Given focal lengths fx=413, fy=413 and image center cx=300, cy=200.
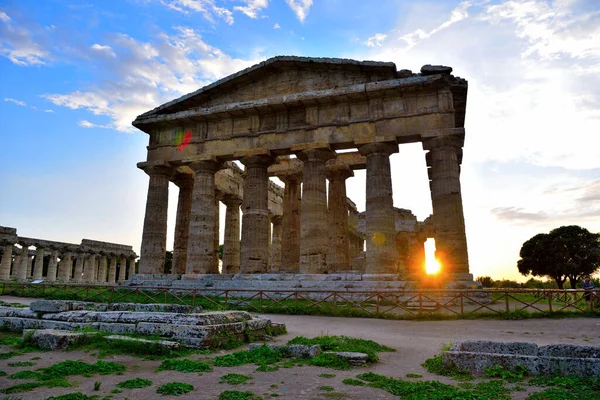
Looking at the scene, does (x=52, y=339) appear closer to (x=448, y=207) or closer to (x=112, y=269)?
(x=448, y=207)

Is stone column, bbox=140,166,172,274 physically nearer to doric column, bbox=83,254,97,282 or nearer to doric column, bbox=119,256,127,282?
doric column, bbox=83,254,97,282

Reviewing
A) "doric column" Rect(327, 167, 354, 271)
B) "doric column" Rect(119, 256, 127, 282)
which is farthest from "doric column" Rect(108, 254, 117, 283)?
"doric column" Rect(327, 167, 354, 271)

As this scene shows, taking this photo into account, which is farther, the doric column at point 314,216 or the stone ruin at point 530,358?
the doric column at point 314,216

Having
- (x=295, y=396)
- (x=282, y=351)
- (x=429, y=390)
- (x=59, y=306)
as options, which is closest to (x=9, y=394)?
(x=295, y=396)

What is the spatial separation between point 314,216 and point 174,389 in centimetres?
1591

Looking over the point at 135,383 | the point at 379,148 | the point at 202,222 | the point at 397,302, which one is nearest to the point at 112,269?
the point at 202,222

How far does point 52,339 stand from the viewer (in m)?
8.36

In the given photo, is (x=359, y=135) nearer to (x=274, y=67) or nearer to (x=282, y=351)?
(x=274, y=67)

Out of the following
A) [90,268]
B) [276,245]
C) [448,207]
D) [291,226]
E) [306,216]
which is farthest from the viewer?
[90,268]

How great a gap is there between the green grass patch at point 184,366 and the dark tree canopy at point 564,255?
155 feet

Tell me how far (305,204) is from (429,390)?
16.3 meters

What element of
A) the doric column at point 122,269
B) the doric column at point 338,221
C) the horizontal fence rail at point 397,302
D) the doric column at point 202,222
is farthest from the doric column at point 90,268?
the doric column at point 338,221

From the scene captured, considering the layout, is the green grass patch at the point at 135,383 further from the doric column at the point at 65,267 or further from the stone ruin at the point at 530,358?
the doric column at the point at 65,267

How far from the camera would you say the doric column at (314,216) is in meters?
20.5
